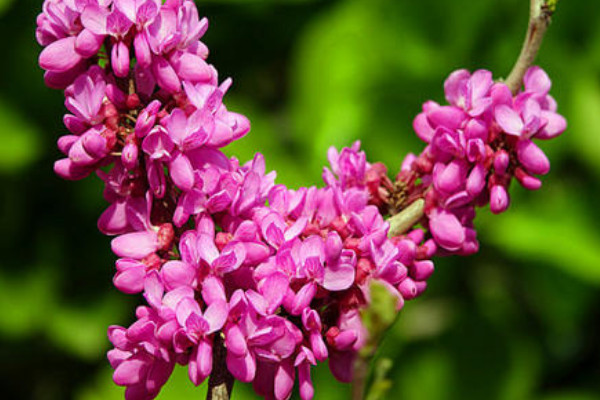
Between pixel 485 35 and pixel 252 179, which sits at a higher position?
pixel 252 179

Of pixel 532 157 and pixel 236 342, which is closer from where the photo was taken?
pixel 236 342

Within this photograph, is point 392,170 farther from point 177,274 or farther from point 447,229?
point 177,274

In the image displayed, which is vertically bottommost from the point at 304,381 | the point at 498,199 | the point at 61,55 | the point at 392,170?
the point at 392,170

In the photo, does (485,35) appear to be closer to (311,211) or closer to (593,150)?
(593,150)

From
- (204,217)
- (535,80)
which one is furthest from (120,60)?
(535,80)

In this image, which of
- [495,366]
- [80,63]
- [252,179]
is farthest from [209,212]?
[495,366]

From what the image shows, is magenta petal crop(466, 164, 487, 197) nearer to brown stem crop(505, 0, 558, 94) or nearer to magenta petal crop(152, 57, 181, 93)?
brown stem crop(505, 0, 558, 94)

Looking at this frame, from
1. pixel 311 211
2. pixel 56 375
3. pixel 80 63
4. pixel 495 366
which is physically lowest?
pixel 56 375
